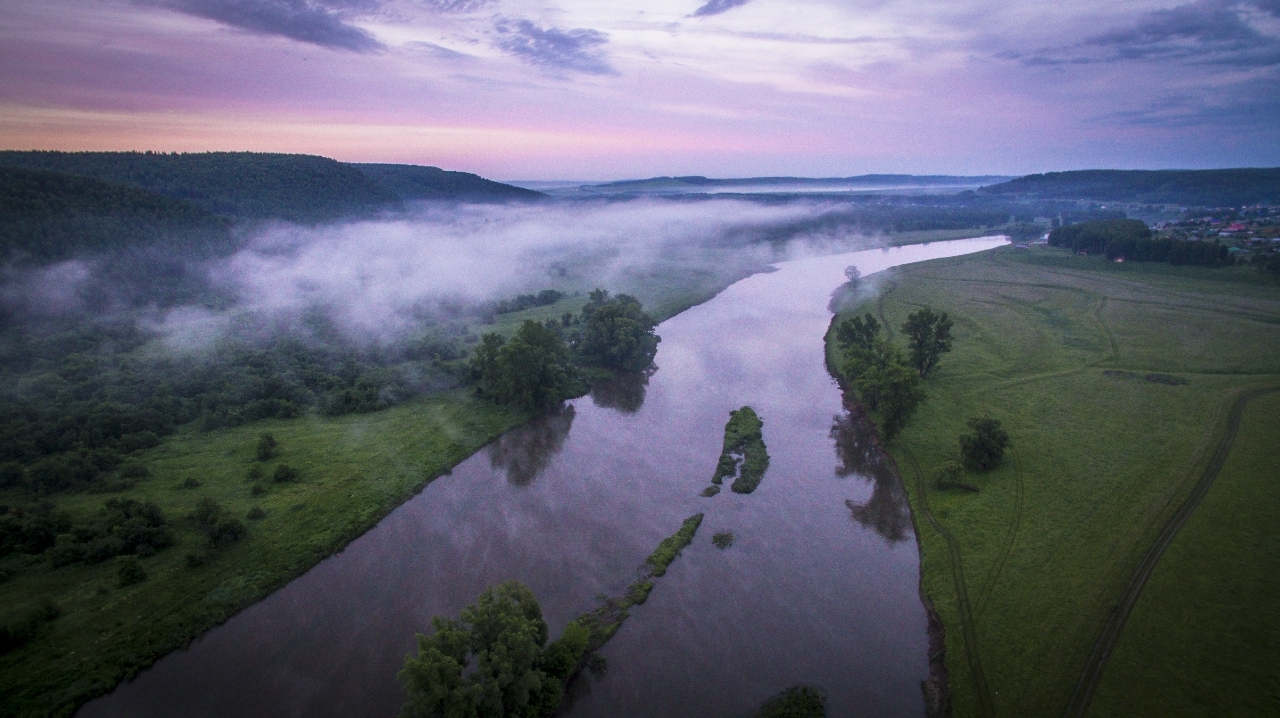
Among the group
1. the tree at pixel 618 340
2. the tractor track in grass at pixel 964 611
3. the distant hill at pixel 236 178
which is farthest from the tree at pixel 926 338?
the distant hill at pixel 236 178

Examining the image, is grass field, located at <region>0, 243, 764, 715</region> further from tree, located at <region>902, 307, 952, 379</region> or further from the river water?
tree, located at <region>902, 307, 952, 379</region>

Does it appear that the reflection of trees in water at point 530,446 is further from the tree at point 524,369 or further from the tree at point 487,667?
the tree at point 487,667

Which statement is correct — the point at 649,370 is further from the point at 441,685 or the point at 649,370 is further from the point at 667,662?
the point at 441,685

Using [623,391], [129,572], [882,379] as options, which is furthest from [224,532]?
[882,379]

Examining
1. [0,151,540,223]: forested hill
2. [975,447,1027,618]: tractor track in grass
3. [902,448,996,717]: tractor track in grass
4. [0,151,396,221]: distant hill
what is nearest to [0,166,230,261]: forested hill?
[0,151,540,223]: forested hill

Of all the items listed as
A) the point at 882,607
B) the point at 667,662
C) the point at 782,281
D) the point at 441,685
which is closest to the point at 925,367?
the point at 882,607

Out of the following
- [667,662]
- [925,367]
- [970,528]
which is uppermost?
[925,367]

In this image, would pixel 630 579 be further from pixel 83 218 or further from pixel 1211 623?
pixel 83 218
